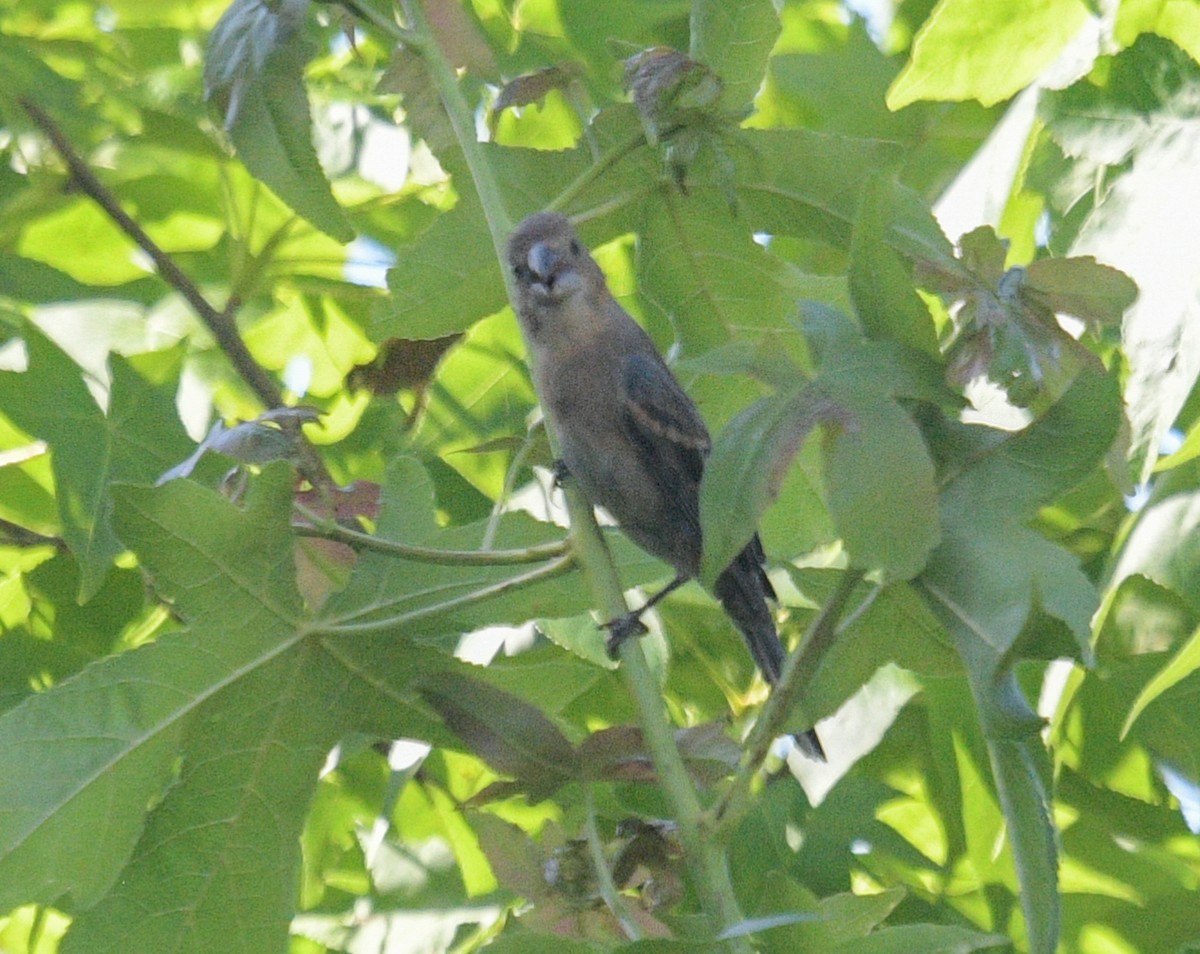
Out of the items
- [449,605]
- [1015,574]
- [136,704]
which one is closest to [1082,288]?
[1015,574]

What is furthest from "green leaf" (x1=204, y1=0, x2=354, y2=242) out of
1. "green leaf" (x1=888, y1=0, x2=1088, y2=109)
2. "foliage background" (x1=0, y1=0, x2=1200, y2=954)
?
"green leaf" (x1=888, y1=0, x2=1088, y2=109)

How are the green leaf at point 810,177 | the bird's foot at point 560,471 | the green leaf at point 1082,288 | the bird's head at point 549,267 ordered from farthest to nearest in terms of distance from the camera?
the bird's foot at point 560,471
the bird's head at point 549,267
the green leaf at point 810,177
the green leaf at point 1082,288

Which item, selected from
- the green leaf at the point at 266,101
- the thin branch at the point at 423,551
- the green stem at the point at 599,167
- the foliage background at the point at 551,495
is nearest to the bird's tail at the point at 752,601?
the foliage background at the point at 551,495

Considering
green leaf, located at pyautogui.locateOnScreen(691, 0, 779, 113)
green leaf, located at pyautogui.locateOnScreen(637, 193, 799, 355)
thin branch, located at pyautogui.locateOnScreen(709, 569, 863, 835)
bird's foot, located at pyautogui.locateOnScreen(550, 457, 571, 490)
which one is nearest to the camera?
thin branch, located at pyautogui.locateOnScreen(709, 569, 863, 835)

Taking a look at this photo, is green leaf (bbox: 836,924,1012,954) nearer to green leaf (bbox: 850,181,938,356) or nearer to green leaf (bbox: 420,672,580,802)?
green leaf (bbox: 420,672,580,802)

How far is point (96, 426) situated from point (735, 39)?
1252 mm

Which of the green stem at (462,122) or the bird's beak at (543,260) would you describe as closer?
the green stem at (462,122)

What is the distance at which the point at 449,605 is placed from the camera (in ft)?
6.59

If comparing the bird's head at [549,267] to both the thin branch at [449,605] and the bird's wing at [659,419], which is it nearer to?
the bird's wing at [659,419]

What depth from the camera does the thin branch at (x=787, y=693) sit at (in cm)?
161

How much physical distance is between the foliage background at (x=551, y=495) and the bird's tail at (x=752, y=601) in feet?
0.26

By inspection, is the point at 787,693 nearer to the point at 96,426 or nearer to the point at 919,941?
the point at 919,941

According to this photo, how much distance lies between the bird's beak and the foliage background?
0.16m

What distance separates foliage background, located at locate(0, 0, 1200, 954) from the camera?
5.33ft
